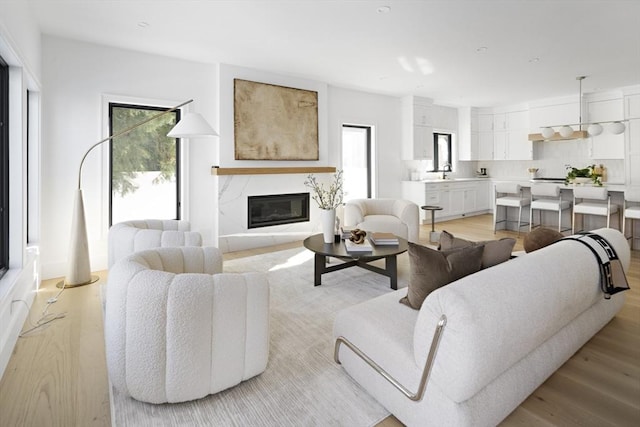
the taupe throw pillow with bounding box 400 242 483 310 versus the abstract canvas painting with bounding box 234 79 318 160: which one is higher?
the abstract canvas painting with bounding box 234 79 318 160

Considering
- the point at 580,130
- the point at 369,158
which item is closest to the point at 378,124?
the point at 369,158

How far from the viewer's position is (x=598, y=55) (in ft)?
15.6

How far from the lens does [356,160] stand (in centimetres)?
704

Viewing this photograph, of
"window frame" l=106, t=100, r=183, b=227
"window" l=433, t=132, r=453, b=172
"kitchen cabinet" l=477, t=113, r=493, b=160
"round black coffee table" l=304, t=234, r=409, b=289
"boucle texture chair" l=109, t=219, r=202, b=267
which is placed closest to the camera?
"boucle texture chair" l=109, t=219, r=202, b=267

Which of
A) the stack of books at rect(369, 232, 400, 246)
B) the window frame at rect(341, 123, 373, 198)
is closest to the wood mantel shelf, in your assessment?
the window frame at rect(341, 123, 373, 198)

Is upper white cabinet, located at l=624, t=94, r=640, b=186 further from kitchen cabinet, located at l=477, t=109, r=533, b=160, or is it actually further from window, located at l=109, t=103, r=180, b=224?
window, located at l=109, t=103, r=180, b=224

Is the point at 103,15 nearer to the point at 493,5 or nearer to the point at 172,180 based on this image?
the point at 172,180

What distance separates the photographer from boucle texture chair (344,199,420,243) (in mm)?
5020

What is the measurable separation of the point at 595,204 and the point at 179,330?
6.11 meters

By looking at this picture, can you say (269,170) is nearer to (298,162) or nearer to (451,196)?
(298,162)

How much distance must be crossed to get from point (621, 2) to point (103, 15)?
4.80m

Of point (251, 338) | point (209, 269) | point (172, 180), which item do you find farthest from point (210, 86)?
point (251, 338)

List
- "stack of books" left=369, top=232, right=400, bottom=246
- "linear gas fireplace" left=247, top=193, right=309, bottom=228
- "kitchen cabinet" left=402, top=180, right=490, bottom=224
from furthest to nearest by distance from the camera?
1. "kitchen cabinet" left=402, top=180, right=490, bottom=224
2. "linear gas fireplace" left=247, top=193, right=309, bottom=228
3. "stack of books" left=369, top=232, right=400, bottom=246

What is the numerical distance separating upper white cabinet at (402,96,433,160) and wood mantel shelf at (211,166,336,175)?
217cm
